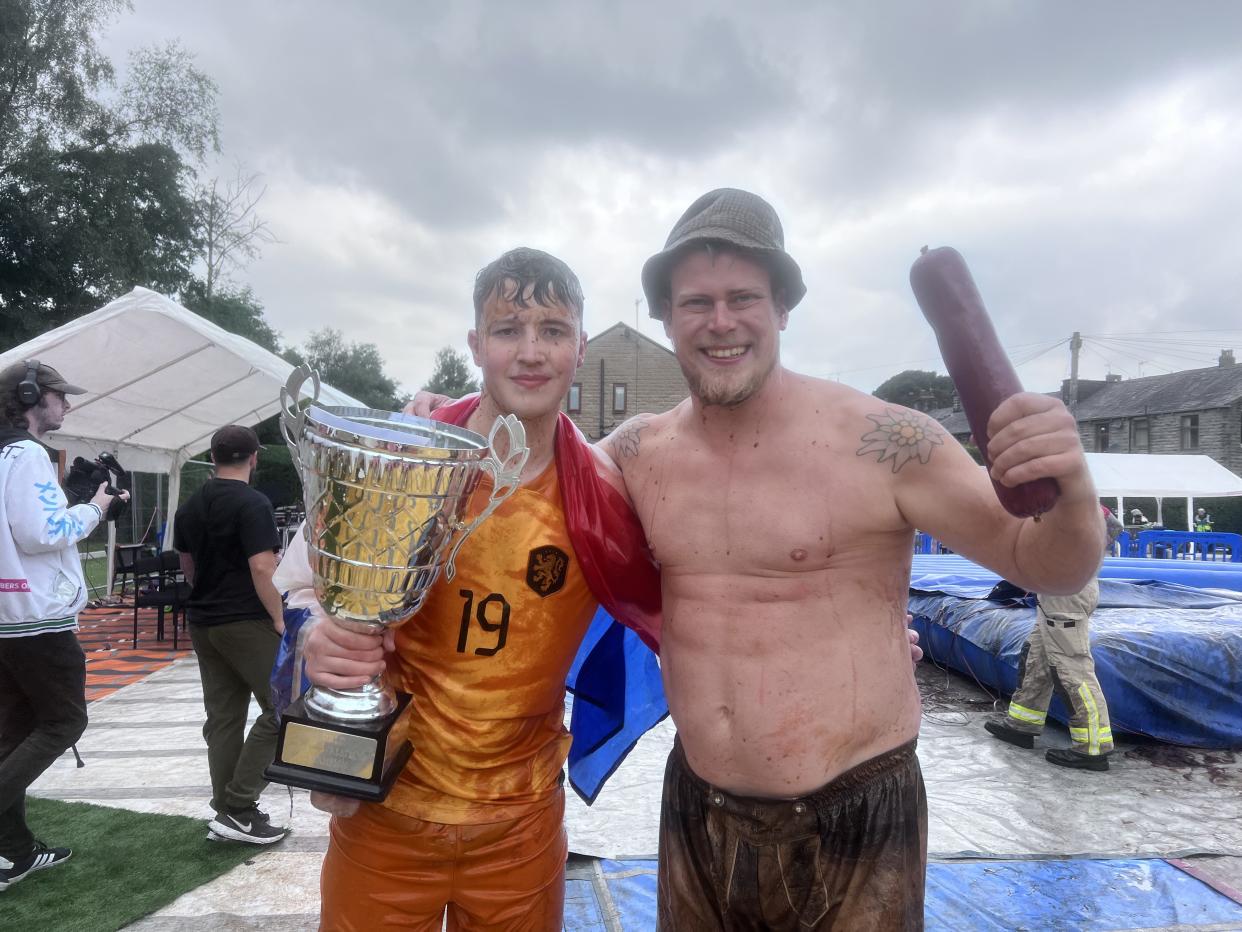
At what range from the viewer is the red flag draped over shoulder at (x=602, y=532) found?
1.75 metres

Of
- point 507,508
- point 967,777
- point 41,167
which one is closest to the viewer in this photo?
point 507,508

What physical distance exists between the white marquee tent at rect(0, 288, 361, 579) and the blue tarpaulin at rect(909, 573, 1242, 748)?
5.40 meters

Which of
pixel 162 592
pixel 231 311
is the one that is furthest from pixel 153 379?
pixel 231 311

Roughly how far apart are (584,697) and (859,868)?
37.9 inches

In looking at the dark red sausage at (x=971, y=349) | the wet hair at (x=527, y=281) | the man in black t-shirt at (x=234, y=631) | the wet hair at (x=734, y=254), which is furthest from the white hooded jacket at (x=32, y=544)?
the dark red sausage at (x=971, y=349)

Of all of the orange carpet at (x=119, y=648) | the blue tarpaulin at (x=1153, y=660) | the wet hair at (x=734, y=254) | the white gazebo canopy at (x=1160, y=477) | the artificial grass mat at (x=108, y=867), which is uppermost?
the white gazebo canopy at (x=1160, y=477)

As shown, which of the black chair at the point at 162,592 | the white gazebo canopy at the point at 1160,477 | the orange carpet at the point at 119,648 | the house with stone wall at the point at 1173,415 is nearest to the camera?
the orange carpet at the point at 119,648

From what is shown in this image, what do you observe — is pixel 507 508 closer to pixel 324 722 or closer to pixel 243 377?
pixel 324 722

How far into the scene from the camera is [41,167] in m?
15.5

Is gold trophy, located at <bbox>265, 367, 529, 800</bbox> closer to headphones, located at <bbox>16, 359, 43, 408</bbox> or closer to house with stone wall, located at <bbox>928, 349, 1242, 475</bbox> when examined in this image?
headphones, located at <bbox>16, 359, 43, 408</bbox>

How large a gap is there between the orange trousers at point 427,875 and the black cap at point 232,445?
8.76 ft

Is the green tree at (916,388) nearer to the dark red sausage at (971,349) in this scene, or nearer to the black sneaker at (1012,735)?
the black sneaker at (1012,735)

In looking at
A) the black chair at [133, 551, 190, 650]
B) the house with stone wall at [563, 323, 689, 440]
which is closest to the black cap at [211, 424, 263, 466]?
the black chair at [133, 551, 190, 650]

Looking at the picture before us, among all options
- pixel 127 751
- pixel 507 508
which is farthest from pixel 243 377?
pixel 507 508
